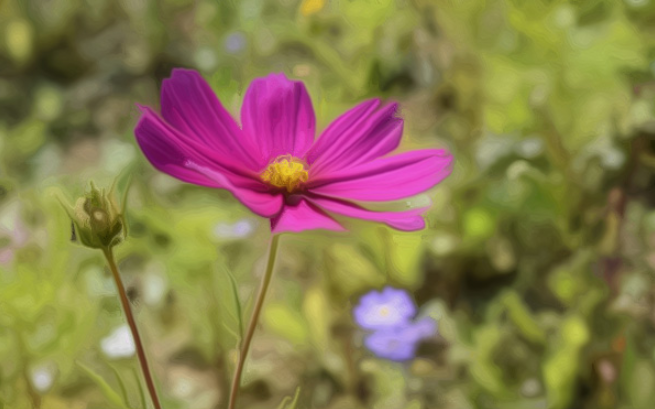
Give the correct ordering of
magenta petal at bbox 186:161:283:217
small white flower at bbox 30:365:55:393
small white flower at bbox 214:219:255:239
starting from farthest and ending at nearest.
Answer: small white flower at bbox 214:219:255:239
small white flower at bbox 30:365:55:393
magenta petal at bbox 186:161:283:217

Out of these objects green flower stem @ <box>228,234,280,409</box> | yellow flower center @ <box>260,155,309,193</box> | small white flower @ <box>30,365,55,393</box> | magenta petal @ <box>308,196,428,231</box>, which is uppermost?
yellow flower center @ <box>260,155,309,193</box>

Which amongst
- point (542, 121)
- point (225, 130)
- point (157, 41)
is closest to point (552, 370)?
point (542, 121)

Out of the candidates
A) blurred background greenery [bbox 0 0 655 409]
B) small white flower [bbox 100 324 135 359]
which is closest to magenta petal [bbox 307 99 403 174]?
blurred background greenery [bbox 0 0 655 409]

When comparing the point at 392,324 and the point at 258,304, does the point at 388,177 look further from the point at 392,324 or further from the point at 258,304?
the point at 392,324

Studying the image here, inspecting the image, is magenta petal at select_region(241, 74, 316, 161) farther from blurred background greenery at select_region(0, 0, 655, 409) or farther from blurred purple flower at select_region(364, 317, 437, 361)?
blurred purple flower at select_region(364, 317, 437, 361)

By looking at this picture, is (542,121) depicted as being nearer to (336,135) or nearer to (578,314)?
(578,314)

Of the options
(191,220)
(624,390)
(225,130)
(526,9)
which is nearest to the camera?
(225,130)

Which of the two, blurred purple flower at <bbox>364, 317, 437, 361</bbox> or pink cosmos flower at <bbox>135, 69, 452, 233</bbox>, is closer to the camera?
pink cosmos flower at <bbox>135, 69, 452, 233</bbox>
